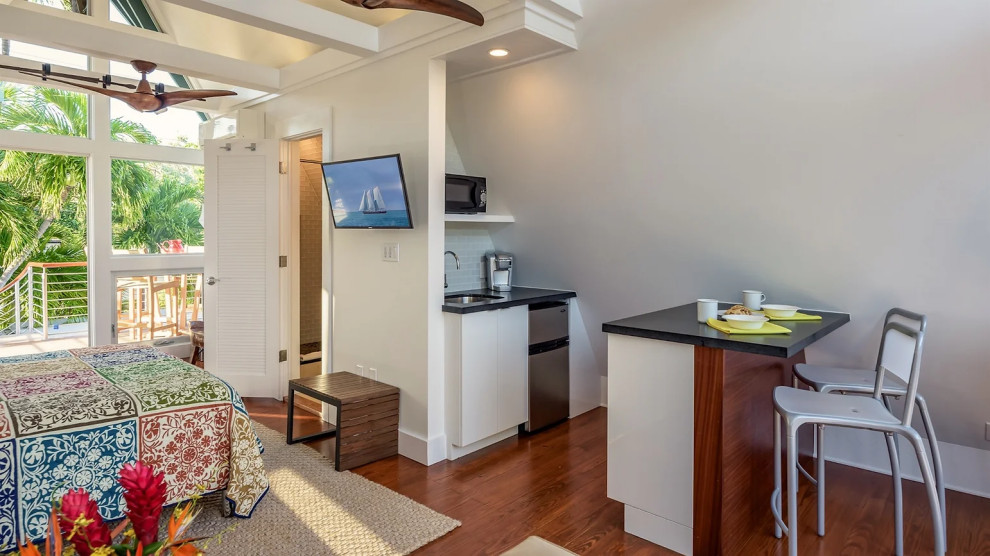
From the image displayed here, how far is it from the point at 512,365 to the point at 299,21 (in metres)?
2.28

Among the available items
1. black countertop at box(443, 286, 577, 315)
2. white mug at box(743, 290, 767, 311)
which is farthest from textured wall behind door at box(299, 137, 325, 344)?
white mug at box(743, 290, 767, 311)

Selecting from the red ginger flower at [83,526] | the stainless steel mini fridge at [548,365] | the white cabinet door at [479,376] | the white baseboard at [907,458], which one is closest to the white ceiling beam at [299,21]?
the white cabinet door at [479,376]

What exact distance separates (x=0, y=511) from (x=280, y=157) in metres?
2.95

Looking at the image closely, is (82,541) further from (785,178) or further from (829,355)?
(829,355)

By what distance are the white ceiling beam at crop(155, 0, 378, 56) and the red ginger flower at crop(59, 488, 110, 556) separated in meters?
2.26

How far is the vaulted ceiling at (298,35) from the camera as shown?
2.77m

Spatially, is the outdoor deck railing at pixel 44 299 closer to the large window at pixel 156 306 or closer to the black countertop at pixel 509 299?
the large window at pixel 156 306

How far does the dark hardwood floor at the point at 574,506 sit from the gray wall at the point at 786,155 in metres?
0.55

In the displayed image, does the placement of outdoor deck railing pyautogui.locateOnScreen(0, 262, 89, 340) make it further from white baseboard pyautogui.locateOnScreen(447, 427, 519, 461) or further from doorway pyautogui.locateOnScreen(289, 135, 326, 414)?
white baseboard pyautogui.locateOnScreen(447, 427, 519, 461)

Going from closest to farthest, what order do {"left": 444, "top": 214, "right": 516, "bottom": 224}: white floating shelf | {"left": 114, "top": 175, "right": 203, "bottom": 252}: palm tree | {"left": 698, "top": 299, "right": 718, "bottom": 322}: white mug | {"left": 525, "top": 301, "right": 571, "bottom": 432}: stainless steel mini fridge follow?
{"left": 698, "top": 299, "right": 718, "bottom": 322}: white mug → {"left": 444, "top": 214, "right": 516, "bottom": 224}: white floating shelf → {"left": 525, "top": 301, "right": 571, "bottom": 432}: stainless steel mini fridge → {"left": 114, "top": 175, "right": 203, "bottom": 252}: palm tree

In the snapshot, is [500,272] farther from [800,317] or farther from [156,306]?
[156,306]

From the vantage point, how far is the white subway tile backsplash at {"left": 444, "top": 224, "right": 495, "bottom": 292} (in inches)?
159

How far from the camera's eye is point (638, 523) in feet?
8.01

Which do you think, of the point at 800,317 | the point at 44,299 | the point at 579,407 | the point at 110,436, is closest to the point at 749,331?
the point at 800,317
